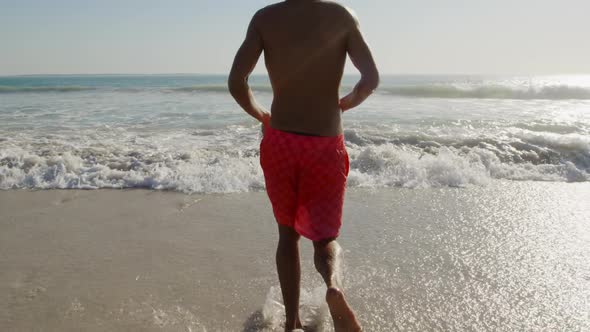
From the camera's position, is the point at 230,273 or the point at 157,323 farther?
the point at 230,273

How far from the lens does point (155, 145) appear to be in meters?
6.77

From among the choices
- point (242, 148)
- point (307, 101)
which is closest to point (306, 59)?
point (307, 101)

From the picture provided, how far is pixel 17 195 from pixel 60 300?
8.37ft

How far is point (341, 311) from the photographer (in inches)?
64.6

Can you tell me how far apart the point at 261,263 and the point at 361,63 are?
1561 millimetres

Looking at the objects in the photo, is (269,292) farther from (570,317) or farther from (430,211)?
(430,211)

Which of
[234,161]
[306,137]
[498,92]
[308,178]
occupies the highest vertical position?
[498,92]

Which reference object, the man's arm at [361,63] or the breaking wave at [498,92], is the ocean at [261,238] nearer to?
the man's arm at [361,63]

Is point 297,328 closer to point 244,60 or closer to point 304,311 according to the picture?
point 304,311

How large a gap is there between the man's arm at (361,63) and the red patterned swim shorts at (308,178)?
0.23 meters

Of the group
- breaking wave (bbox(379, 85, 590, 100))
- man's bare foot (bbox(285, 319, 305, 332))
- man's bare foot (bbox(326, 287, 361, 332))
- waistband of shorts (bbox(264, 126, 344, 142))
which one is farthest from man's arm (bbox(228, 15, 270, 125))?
breaking wave (bbox(379, 85, 590, 100))

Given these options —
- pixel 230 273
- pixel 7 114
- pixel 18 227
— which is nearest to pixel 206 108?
pixel 7 114

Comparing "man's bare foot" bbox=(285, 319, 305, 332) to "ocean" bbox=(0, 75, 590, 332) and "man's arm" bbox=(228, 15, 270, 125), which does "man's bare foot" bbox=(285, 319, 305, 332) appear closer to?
"ocean" bbox=(0, 75, 590, 332)

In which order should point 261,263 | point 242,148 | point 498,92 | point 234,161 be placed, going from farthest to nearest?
point 498,92, point 242,148, point 234,161, point 261,263
